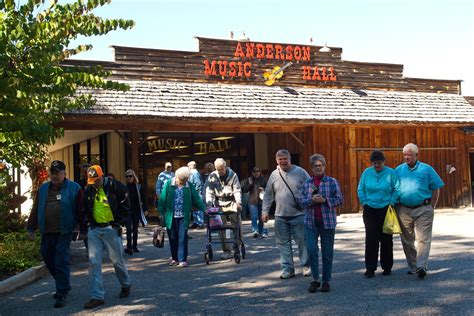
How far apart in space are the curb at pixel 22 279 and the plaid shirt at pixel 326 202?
4.18 m

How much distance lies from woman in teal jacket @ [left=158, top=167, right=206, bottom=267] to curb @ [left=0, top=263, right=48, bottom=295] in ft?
6.88

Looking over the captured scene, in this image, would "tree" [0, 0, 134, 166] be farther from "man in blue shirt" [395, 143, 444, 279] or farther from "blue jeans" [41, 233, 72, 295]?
"man in blue shirt" [395, 143, 444, 279]

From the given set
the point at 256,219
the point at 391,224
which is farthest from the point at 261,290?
the point at 256,219

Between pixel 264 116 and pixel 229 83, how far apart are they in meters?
2.26

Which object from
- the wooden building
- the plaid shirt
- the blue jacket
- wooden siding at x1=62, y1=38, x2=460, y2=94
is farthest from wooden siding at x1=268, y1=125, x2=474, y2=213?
the blue jacket

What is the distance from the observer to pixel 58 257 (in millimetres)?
7082

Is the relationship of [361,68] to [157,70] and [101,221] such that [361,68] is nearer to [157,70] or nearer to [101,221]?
[157,70]

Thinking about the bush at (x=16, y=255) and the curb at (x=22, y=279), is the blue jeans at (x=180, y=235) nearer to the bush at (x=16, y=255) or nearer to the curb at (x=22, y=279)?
the curb at (x=22, y=279)

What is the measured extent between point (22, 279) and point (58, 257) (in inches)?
80.7

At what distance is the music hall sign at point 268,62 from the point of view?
19.9m

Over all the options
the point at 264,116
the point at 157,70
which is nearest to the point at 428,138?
the point at 264,116

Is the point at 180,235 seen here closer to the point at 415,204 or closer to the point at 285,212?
the point at 285,212

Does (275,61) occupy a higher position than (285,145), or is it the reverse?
(275,61)

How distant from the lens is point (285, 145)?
867 inches
